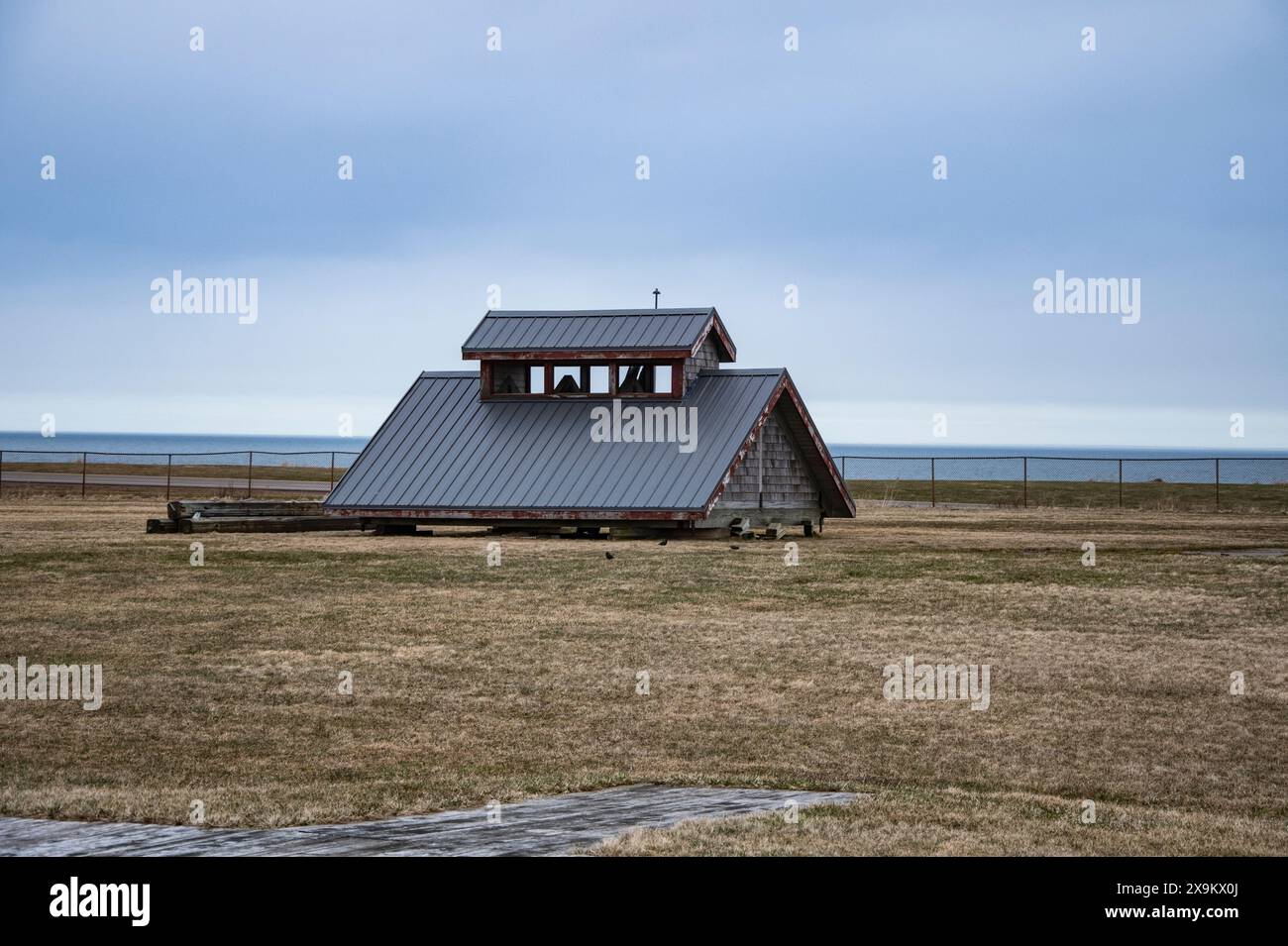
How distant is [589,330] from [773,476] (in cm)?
603

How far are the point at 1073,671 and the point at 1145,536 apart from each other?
21.3 metres

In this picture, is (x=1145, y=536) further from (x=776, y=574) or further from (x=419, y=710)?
(x=419, y=710)

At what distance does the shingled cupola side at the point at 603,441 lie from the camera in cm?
3431

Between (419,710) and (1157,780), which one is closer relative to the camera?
(1157,780)

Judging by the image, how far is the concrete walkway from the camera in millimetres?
7250

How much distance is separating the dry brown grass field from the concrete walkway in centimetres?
38

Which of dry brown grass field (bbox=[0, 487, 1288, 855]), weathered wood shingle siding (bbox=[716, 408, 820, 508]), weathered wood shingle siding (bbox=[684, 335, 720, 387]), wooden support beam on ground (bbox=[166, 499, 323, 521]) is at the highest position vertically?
weathered wood shingle siding (bbox=[684, 335, 720, 387])

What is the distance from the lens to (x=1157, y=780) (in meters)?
11.0

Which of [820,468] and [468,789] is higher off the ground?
[820,468]

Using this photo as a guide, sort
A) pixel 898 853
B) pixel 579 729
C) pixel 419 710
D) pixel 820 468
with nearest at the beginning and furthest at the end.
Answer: pixel 898 853 < pixel 579 729 < pixel 419 710 < pixel 820 468

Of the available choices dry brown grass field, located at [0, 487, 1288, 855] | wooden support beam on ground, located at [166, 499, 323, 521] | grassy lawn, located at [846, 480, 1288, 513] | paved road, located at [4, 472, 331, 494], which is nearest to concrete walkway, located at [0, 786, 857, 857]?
dry brown grass field, located at [0, 487, 1288, 855]

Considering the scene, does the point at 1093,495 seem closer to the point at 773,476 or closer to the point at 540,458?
the point at 773,476

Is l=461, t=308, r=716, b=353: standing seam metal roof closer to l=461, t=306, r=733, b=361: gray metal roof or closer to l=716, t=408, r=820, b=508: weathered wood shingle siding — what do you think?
l=461, t=306, r=733, b=361: gray metal roof
